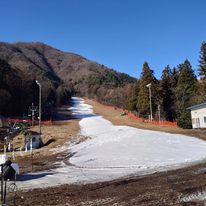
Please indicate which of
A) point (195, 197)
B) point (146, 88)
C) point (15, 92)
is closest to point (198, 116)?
point (146, 88)

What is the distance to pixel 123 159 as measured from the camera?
2567 cm

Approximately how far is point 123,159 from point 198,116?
25.7 metres

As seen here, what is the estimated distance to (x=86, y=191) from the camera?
14.0 m

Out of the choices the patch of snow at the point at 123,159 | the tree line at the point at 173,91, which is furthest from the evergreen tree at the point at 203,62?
the patch of snow at the point at 123,159

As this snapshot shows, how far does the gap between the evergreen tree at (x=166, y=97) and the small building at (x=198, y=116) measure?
19.2 meters

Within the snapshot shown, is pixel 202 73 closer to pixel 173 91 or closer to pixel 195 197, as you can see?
pixel 173 91

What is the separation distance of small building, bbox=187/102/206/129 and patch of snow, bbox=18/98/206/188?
452 inches

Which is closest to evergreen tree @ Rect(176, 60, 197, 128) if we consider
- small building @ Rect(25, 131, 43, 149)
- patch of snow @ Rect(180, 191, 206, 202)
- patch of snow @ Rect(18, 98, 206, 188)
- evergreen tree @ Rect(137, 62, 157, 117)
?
evergreen tree @ Rect(137, 62, 157, 117)

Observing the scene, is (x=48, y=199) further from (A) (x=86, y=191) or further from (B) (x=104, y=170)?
(B) (x=104, y=170)

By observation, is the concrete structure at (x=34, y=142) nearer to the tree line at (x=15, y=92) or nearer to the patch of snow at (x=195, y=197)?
the tree line at (x=15, y=92)

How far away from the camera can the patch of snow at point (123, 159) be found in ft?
60.9

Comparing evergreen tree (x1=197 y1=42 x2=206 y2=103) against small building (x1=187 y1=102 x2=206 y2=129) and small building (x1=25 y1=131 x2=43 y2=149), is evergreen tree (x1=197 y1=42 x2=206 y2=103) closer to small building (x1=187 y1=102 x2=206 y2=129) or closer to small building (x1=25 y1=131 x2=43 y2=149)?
small building (x1=187 y1=102 x2=206 y2=129)

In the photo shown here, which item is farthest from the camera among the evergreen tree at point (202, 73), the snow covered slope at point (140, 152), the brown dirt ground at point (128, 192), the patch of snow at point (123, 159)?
the evergreen tree at point (202, 73)

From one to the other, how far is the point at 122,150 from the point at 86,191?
16.6 meters
